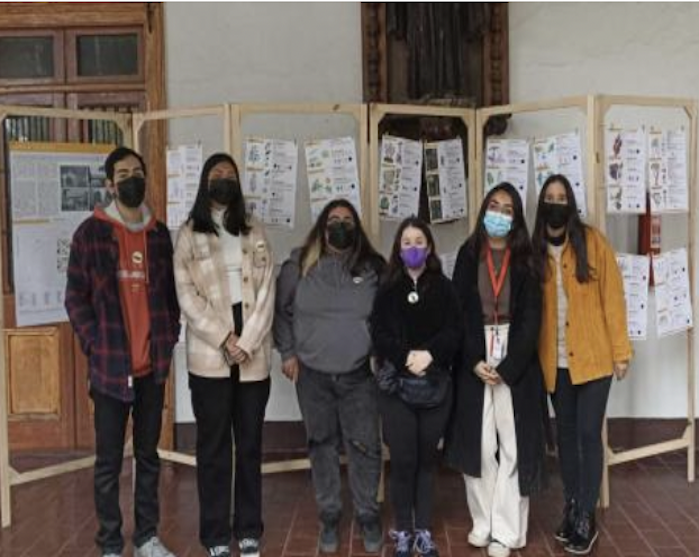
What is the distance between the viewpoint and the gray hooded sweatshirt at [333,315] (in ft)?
10.9

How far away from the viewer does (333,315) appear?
3342mm

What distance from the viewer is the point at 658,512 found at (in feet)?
12.8

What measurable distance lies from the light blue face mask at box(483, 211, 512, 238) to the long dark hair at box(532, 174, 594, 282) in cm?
17

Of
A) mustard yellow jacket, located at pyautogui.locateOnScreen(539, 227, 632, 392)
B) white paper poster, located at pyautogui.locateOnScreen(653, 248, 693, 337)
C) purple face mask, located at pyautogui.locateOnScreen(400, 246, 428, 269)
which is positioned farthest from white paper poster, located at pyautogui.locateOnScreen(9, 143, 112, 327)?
white paper poster, located at pyautogui.locateOnScreen(653, 248, 693, 337)

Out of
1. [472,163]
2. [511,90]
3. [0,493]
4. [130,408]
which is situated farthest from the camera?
[511,90]

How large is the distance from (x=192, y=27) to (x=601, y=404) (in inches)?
123

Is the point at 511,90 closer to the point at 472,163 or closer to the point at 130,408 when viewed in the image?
the point at 472,163

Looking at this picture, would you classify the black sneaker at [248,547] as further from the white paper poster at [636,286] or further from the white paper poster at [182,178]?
the white paper poster at [636,286]

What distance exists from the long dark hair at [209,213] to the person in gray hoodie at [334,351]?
1.04 feet

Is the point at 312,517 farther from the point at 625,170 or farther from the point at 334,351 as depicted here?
the point at 625,170

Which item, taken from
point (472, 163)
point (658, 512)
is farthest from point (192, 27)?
point (658, 512)

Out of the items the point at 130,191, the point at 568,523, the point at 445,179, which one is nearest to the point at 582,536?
the point at 568,523

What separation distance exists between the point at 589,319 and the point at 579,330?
63 mm

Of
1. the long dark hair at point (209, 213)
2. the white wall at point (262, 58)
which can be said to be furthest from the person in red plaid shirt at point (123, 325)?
the white wall at point (262, 58)
